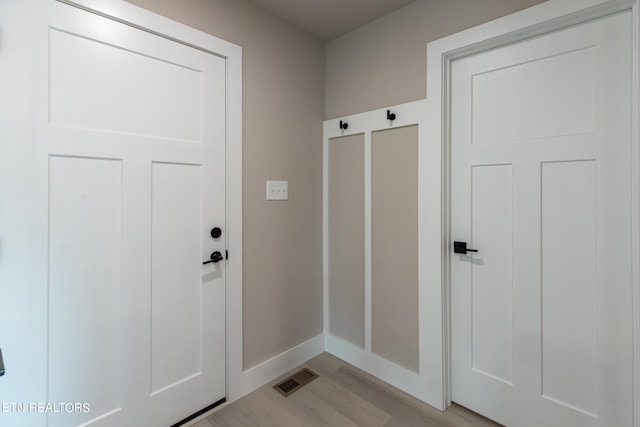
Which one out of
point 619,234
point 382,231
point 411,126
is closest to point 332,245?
point 382,231

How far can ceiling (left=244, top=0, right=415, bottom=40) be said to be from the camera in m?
1.88

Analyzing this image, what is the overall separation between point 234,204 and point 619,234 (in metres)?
1.97

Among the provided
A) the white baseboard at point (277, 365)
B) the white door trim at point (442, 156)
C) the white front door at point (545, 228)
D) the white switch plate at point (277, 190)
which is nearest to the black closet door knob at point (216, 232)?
the white switch plate at point (277, 190)

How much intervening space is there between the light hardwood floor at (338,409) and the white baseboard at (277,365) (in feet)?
0.14

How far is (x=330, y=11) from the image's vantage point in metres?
1.98

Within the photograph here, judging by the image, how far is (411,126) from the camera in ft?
6.24

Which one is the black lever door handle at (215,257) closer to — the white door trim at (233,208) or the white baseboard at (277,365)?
the white door trim at (233,208)

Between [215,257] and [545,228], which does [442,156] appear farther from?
[215,257]

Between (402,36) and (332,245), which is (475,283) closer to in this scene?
(332,245)

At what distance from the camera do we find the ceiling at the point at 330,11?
1883mm

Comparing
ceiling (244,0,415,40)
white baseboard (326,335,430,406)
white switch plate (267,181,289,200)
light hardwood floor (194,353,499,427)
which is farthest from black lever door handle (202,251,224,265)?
ceiling (244,0,415,40)

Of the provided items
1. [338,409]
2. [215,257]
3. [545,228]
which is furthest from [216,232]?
[545,228]

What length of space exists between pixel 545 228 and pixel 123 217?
2124 mm

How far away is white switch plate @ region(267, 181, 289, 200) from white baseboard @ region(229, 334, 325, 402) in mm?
1135
